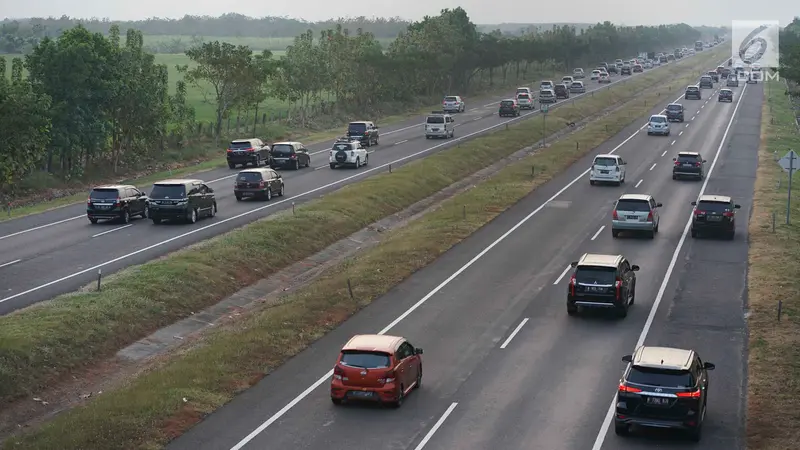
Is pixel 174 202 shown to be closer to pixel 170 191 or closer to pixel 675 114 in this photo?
pixel 170 191

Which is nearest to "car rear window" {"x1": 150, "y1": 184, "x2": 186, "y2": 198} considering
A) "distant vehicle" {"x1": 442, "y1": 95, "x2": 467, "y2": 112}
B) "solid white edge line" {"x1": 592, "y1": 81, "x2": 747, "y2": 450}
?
"solid white edge line" {"x1": 592, "y1": 81, "x2": 747, "y2": 450}

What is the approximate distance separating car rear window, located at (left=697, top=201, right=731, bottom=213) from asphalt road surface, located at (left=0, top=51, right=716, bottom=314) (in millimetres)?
20256

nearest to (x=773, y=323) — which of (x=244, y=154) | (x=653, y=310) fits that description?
(x=653, y=310)

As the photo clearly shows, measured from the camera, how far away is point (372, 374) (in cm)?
2414

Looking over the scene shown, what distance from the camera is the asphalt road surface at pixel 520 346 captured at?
74.7 feet

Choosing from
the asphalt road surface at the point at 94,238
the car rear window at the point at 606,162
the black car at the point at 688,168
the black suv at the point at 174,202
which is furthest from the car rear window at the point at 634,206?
the black car at the point at 688,168

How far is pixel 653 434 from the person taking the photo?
22859mm

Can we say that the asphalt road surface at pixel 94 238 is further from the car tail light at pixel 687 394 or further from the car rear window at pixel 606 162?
the car tail light at pixel 687 394

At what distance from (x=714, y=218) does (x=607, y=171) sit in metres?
16.6

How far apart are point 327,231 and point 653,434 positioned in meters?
28.2

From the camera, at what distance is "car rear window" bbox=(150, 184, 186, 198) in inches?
1917

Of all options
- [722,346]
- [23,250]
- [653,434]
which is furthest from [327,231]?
[653,434]

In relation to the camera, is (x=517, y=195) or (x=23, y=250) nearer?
(x=23, y=250)

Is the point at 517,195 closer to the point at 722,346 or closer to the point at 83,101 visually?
the point at 83,101
